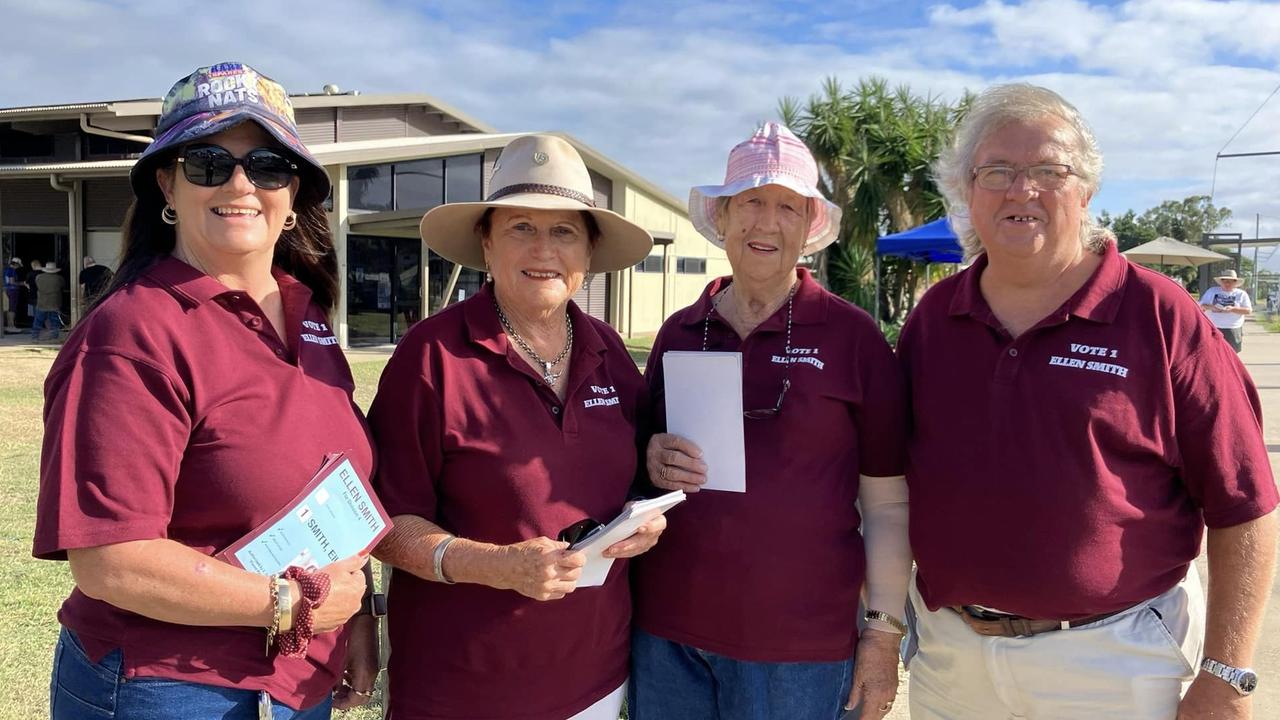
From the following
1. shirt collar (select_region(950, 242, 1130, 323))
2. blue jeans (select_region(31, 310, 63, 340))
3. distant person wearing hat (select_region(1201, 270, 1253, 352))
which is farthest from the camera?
blue jeans (select_region(31, 310, 63, 340))

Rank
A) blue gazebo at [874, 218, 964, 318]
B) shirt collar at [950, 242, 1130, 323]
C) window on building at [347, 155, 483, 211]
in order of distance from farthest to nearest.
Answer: window on building at [347, 155, 483, 211]
blue gazebo at [874, 218, 964, 318]
shirt collar at [950, 242, 1130, 323]

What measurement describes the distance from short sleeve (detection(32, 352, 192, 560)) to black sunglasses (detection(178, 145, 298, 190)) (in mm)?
491

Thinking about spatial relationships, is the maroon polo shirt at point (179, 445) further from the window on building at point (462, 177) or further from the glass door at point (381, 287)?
the window on building at point (462, 177)

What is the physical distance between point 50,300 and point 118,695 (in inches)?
802

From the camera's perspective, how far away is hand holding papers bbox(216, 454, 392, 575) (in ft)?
6.06

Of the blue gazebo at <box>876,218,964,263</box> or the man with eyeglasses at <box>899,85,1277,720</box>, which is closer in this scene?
the man with eyeglasses at <box>899,85,1277,720</box>

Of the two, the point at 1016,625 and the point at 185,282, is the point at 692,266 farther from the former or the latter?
the point at 185,282

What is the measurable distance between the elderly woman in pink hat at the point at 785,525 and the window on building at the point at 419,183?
1661cm

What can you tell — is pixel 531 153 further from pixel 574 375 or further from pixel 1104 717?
pixel 1104 717

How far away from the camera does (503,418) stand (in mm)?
2334

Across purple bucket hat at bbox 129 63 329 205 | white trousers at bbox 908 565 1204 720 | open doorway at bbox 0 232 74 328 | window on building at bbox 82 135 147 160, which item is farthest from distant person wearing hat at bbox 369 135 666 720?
open doorway at bbox 0 232 74 328

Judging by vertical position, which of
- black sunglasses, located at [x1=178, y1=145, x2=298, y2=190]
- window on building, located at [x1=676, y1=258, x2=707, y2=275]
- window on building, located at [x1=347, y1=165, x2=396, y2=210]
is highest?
window on building, located at [x1=347, y1=165, x2=396, y2=210]

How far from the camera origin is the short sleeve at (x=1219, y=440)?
221cm

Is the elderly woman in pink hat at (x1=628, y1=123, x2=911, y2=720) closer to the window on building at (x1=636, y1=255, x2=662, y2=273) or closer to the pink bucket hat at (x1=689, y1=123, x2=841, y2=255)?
the pink bucket hat at (x1=689, y1=123, x2=841, y2=255)
